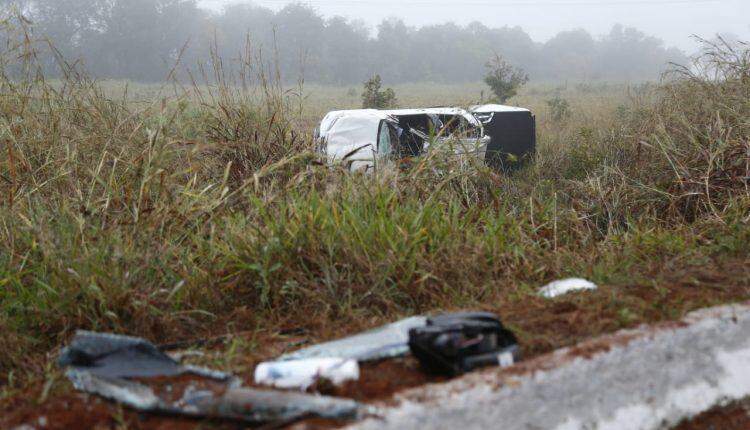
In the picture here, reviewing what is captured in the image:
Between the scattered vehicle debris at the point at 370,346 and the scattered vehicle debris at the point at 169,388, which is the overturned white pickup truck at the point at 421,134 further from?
the scattered vehicle debris at the point at 169,388

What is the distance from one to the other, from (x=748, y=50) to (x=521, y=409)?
6209 millimetres

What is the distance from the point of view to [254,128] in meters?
→ 5.24

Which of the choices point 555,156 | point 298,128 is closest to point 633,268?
point 298,128

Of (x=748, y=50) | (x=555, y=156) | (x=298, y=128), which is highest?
(x=748, y=50)

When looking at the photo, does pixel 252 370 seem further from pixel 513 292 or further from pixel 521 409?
pixel 513 292

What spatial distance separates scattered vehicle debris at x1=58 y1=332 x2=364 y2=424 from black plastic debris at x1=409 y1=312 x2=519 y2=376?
1.30 feet

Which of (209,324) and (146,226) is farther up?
(146,226)

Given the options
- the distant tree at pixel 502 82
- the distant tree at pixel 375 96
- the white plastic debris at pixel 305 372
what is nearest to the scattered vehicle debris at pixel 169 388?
the white plastic debris at pixel 305 372

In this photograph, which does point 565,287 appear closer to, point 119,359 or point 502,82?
point 119,359

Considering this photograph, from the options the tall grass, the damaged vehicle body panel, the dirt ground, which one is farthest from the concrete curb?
the damaged vehicle body panel

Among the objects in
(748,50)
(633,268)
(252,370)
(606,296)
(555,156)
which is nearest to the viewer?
(252,370)

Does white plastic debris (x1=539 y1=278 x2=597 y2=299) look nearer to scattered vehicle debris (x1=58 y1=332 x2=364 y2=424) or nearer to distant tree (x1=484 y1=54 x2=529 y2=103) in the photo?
scattered vehicle debris (x1=58 y1=332 x2=364 y2=424)

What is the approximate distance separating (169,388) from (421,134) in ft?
11.5

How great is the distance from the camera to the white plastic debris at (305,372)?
2047 millimetres
